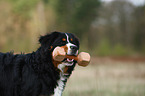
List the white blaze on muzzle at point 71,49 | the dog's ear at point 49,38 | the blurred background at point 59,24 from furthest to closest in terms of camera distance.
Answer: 1. the blurred background at point 59,24
2. the dog's ear at point 49,38
3. the white blaze on muzzle at point 71,49

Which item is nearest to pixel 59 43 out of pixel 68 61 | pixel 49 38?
pixel 49 38

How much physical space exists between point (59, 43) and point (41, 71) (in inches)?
24.6

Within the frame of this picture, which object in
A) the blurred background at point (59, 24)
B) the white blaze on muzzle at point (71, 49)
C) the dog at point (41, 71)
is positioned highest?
the blurred background at point (59, 24)

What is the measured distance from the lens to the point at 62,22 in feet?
87.2

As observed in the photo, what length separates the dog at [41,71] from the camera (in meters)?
→ 4.03

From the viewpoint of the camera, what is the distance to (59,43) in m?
4.18

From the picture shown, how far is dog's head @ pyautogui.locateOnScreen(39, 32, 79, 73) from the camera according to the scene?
4.05m

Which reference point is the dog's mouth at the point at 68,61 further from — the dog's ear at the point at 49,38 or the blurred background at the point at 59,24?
the blurred background at the point at 59,24

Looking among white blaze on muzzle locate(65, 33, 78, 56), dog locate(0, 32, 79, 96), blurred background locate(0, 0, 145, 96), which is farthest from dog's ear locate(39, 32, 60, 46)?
blurred background locate(0, 0, 145, 96)

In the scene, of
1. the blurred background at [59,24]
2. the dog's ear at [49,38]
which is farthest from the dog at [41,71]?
the blurred background at [59,24]

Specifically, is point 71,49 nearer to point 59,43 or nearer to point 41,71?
point 59,43

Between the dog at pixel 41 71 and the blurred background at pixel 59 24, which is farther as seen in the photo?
the blurred background at pixel 59 24

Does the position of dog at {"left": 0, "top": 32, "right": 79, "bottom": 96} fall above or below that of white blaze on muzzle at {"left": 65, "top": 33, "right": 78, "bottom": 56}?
below

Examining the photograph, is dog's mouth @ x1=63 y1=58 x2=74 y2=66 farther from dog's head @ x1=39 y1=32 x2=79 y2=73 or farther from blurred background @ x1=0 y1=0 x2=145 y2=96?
blurred background @ x1=0 y1=0 x2=145 y2=96
